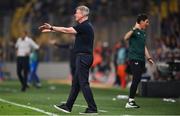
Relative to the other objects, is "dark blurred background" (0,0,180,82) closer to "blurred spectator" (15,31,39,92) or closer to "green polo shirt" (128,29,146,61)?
"blurred spectator" (15,31,39,92)

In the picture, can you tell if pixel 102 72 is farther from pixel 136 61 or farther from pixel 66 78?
pixel 136 61

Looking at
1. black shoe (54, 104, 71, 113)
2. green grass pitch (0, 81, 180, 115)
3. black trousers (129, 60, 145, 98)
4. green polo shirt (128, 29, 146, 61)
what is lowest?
green grass pitch (0, 81, 180, 115)

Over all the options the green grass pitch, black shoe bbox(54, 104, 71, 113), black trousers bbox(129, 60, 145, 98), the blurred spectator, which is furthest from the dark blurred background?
black shoe bbox(54, 104, 71, 113)

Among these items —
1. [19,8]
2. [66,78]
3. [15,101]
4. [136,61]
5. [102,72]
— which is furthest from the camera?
[19,8]

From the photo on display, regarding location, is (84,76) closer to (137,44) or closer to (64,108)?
(64,108)

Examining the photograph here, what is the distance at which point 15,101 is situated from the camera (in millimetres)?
19844

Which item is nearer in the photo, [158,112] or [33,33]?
[158,112]

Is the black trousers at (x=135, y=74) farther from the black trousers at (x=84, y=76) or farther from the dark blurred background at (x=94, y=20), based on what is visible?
the dark blurred background at (x=94, y=20)

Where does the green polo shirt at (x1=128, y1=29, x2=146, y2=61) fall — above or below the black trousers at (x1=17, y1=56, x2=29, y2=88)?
above

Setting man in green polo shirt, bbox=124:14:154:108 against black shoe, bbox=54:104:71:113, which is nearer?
black shoe, bbox=54:104:71:113

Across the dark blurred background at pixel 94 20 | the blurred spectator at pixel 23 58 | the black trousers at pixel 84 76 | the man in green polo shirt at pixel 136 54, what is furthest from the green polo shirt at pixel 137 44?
the dark blurred background at pixel 94 20

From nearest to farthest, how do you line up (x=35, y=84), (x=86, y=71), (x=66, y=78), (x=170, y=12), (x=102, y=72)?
(x=86, y=71) → (x=35, y=84) → (x=170, y=12) → (x=102, y=72) → (x=66, y=78)

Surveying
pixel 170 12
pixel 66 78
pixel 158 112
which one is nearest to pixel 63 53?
pixel 66 78

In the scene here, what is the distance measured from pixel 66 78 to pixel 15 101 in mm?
18390
